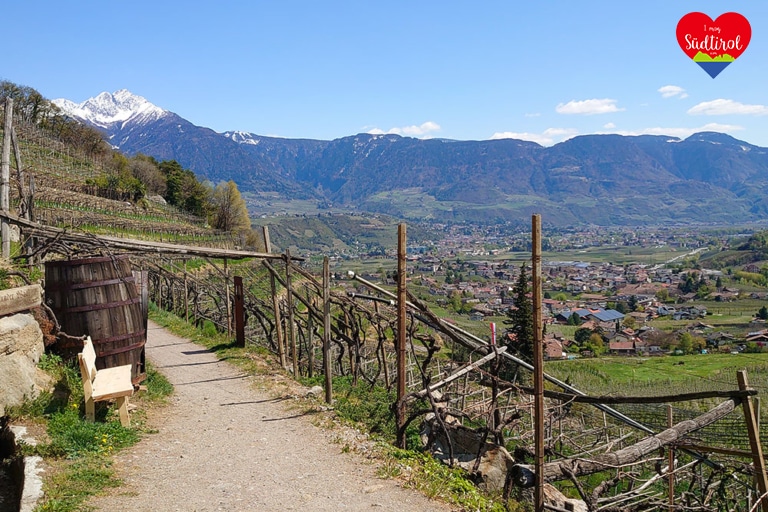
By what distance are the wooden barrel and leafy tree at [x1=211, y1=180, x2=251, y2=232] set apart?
53.1 metres

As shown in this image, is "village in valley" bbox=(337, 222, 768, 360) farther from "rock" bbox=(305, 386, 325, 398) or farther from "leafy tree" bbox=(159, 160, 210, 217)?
"leafy tree" bbox=(159, 160, 210, 217)

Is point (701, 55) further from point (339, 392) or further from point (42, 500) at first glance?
point (42, 500)

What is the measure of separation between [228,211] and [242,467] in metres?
58.9

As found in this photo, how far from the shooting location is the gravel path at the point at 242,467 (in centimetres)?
535

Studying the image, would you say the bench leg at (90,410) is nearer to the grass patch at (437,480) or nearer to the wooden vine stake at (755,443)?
the grass patch at (437,480)

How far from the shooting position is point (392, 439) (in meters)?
8.16

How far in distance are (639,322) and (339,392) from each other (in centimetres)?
6159

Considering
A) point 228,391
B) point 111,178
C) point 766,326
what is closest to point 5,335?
point 228,391

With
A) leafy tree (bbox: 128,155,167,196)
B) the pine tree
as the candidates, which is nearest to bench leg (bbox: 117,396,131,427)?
the pine tree

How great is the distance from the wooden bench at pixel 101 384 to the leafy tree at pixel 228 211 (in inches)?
2118

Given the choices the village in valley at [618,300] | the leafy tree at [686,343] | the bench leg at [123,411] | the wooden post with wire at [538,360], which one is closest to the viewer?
the wooden post with wire at [538,360]

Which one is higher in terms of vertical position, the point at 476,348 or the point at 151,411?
the point at 476,348

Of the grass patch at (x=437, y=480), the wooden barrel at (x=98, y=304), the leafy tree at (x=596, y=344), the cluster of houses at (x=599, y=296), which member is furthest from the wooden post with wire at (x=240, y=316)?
the leafy tree at (x=596, y=344)

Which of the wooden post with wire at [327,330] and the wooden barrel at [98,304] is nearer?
the wooden barrel at [98,304]
